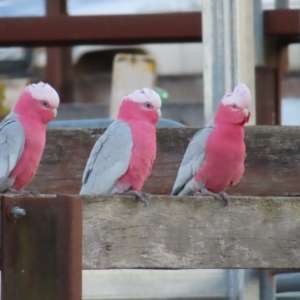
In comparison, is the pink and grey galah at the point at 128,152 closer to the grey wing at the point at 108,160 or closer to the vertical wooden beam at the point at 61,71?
the grey wing at the point at 108,160

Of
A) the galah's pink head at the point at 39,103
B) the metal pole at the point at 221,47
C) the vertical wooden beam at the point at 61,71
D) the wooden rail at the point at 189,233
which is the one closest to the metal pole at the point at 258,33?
the metal pole at the point at 221,47

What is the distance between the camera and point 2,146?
2.39 meters

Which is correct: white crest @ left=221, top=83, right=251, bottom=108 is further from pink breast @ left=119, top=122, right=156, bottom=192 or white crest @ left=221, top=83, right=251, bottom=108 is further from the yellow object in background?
the yellow object in background

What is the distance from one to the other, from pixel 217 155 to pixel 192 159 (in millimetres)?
114

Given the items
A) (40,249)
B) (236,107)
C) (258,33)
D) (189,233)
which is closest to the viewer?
(40,249)

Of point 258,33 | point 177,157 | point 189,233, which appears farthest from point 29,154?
point 258,33

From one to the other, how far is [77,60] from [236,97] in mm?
4913

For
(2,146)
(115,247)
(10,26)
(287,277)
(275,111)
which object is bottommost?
(115,247)

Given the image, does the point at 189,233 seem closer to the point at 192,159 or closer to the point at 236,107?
the point at 236,107

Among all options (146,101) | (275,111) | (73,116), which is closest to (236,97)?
(146,101)

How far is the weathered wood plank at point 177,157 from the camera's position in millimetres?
2602

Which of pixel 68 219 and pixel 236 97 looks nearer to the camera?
pixel 68 219

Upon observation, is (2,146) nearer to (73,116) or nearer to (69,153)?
(69,153)

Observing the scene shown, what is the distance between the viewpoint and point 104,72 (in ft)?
24.4
